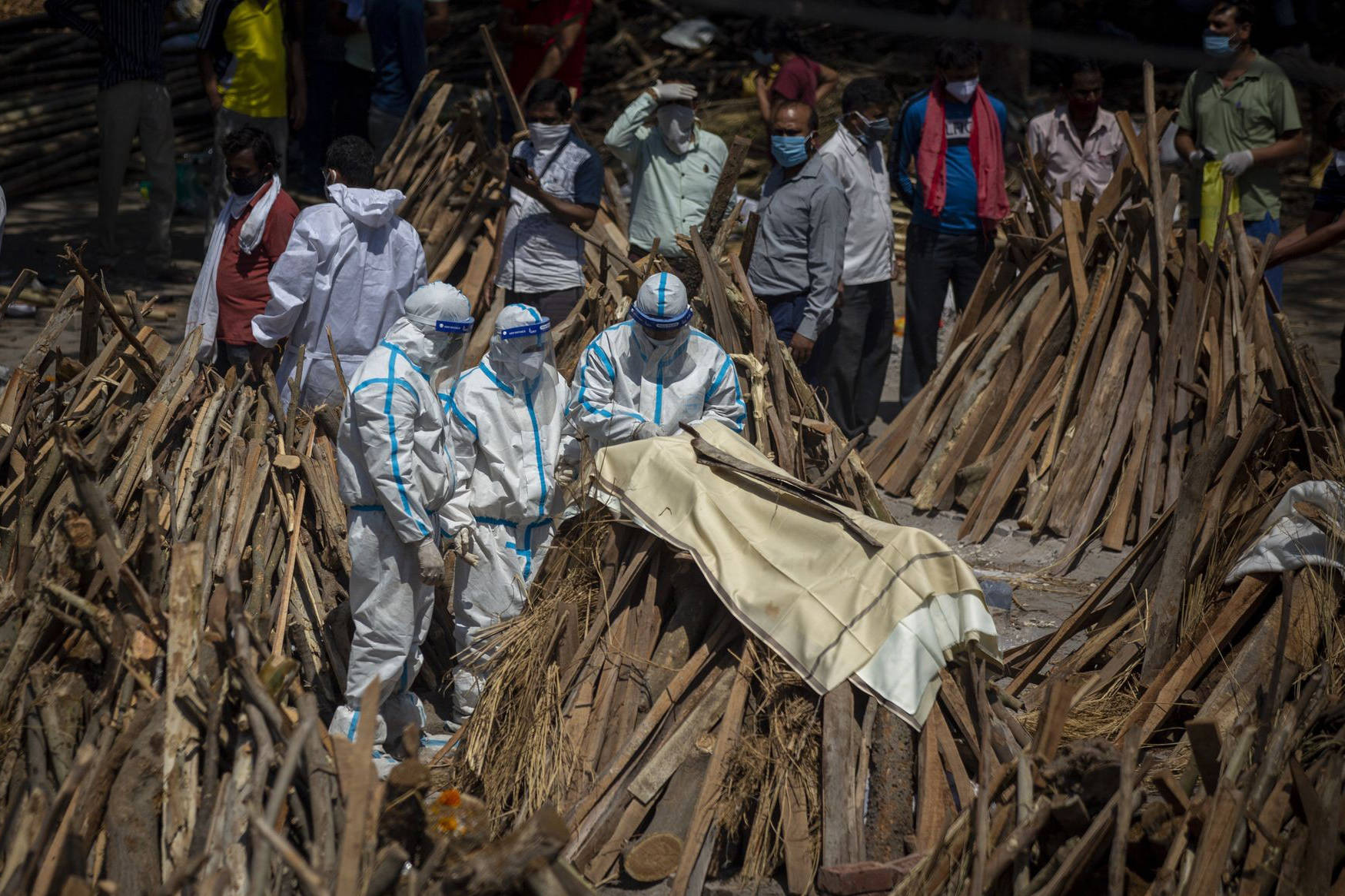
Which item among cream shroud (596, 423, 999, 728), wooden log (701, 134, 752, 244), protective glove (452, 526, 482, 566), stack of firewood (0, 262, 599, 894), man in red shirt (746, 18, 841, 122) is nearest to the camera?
stack of firewood (0, 262, 599, 894)

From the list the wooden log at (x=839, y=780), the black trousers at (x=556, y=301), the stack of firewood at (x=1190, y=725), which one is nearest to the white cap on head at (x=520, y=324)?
the wooden log at (x=839, y=780)

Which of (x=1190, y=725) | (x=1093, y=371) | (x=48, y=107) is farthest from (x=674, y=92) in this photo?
(x=48, y=107)

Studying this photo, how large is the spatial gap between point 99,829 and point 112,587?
80 cm

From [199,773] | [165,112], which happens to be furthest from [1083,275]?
[165,112]

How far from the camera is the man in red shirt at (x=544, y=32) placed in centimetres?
930

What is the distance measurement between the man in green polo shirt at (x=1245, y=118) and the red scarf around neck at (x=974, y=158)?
1.23 meters

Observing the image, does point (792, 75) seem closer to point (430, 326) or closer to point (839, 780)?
point (430, 326)

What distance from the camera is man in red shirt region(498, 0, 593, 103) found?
930 cm

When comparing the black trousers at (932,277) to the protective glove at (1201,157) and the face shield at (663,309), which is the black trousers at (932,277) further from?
the face shield at (663,309)

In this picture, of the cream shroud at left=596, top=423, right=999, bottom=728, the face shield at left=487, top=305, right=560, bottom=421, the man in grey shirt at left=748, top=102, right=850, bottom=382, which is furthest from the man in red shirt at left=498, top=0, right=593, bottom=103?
the cream shroud at left=596, top=423, right=999, bottom=728

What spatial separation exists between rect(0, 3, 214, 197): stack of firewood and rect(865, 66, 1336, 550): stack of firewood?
821 cm

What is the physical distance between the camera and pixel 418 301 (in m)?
4.83

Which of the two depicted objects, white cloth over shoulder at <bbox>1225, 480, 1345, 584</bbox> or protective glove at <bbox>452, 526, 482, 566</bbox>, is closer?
white cloth over shoulder at <bbox>1225, 480, 1345, 584</bbox>

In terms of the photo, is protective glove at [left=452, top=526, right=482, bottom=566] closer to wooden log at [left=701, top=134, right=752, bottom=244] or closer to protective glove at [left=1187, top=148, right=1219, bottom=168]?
wooden log at [left=701, top=134, right=752, bottom=244]
